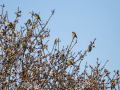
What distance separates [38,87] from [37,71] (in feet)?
2.08

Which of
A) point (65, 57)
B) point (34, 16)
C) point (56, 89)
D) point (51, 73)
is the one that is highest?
point (34, 16)

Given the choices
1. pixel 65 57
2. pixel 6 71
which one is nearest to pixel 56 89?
pixel 65 57

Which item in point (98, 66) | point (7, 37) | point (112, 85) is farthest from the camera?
point (98, 66)

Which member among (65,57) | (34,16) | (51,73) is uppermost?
(34,16)

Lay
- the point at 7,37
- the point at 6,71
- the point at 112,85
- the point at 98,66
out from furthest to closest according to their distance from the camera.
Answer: the point at 98,66, the point at 112,85, the point at 7,37, the point at 6,71

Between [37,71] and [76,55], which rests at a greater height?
[76,55]

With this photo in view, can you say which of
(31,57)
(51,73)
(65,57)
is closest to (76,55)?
(65,57)

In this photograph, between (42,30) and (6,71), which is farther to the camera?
(42,30)

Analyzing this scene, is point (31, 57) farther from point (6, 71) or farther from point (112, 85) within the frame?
point (112, 85)

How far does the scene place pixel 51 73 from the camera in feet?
22.0

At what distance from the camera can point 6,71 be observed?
6.52 metres

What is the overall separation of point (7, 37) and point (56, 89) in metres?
2.80

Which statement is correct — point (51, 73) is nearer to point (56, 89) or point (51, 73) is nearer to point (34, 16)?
point (56, 89)

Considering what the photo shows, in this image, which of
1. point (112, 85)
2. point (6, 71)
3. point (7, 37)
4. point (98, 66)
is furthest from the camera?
point (98, 66)
